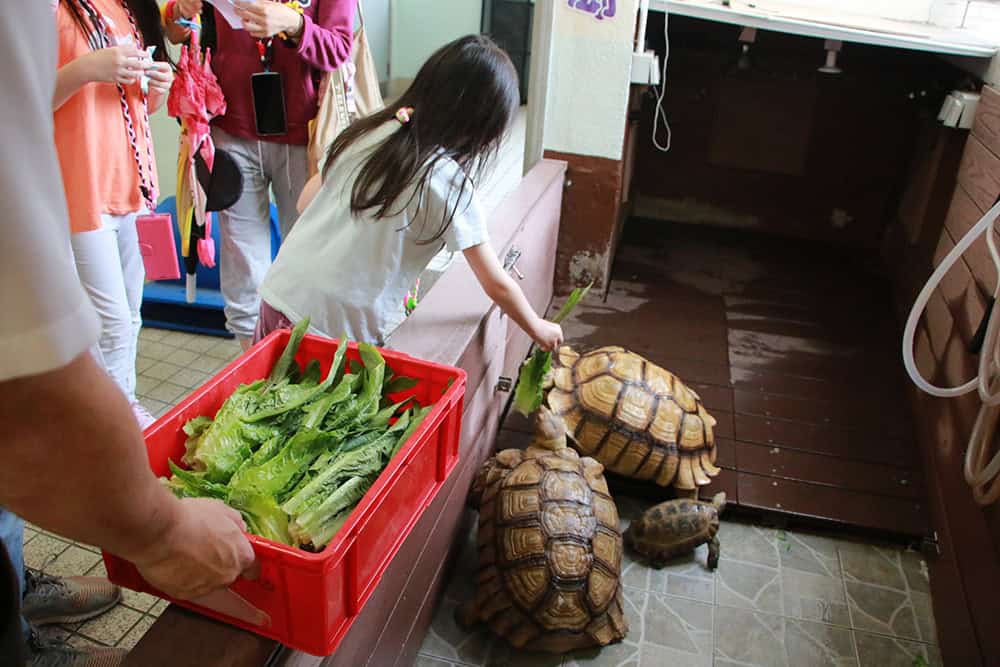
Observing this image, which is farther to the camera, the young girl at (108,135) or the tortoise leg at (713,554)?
the tortoise leg at (713,554)

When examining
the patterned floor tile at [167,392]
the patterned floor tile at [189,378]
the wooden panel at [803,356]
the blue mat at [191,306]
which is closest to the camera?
the patterned floor tile at [167,392]

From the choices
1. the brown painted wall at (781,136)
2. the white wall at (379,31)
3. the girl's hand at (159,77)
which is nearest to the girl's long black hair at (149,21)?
the girl's hand at (159,77)

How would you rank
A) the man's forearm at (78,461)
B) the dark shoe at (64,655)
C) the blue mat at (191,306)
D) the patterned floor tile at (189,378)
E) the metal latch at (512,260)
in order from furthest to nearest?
the blue mat at (191,306)
the patterned floor tile at (189,378)
the metal latch at (512,260)
the dark shoe at (64,655)
the man's forearm at (78,461)

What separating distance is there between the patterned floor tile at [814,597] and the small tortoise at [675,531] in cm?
27

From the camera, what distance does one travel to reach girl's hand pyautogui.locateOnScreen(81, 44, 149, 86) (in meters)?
2.24

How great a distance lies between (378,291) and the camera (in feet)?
7.31

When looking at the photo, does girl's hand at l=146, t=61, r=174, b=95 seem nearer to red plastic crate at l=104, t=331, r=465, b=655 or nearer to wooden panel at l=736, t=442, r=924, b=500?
red plastic crate at l=104, t=331, r=465, b=655

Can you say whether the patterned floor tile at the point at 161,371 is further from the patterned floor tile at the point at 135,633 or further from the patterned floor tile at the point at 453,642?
the patterned floor tile at the point at 453,642

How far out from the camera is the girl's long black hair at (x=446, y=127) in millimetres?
2033

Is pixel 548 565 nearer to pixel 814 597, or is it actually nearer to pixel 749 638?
pixel 749 638

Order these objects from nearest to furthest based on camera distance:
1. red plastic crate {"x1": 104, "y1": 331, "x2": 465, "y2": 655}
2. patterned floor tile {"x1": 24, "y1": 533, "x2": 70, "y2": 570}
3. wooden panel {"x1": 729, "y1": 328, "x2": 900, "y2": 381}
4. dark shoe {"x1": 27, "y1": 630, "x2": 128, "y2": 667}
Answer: red plastic crate {"x1": 104, "y1": 331, "x2": 465, "y2": 655}, dark shoe {"x1": 27, "y1": 630, "x2": 128, "y2": 667}, patterned floor tile {"x1": 24, "y1": 533, "x2": 70, "y2": 570}, wooden panel {"x1": 729, "y1": 328, "x2": 900, "y2": 381}

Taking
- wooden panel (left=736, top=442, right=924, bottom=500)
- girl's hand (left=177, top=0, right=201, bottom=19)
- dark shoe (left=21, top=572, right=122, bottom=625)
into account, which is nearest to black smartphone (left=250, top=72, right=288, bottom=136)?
girl's hand (left=177, top=0, right=201, bottom=19)

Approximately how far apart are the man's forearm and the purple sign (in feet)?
11.5

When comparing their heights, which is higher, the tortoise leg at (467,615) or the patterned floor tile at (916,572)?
the tortoise leg at (467,615)
